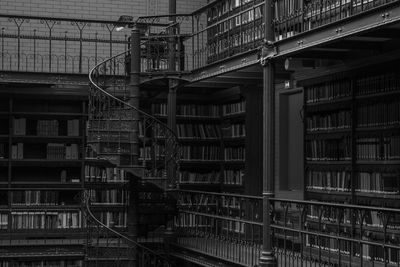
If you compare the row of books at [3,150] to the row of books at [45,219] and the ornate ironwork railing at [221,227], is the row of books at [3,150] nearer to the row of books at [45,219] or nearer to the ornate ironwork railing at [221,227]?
the row of books at [45,219]

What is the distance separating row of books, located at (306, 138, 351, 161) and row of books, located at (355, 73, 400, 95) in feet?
2.08

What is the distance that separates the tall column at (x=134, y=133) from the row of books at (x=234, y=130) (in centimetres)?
200

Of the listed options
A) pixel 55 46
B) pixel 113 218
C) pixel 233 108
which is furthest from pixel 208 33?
pixel 113 218

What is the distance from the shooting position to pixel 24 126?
11.5 metres

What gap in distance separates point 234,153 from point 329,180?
3.23 metres

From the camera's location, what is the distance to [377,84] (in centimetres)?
764

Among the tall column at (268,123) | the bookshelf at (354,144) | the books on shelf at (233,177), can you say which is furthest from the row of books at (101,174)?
the tall column at (268,123)

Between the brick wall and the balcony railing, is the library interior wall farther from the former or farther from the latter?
the brick wall

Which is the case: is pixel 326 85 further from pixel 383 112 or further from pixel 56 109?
pixel 56 109

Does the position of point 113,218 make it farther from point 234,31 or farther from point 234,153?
point 234,31

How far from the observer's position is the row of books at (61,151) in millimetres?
11617

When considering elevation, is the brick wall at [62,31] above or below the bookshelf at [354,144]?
above

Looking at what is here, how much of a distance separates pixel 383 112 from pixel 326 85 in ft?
4.11

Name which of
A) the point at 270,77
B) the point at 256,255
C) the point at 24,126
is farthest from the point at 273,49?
the point at 24,126
